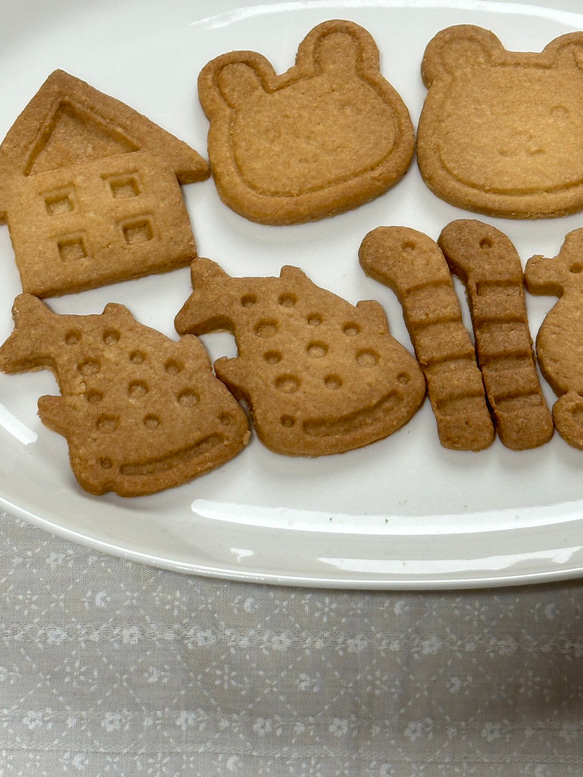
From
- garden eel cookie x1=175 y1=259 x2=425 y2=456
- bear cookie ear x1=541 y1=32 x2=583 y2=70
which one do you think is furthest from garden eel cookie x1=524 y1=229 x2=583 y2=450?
bear cookie ear x1=541 y1=32 x2=583 y2=70

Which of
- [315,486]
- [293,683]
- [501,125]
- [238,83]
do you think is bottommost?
[293,683]

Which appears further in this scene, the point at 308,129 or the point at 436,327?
the point at 308,129

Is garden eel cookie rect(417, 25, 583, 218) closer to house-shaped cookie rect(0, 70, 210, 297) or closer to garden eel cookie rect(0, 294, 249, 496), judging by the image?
house-shaped cookie rect(0, 70, 210, 297)

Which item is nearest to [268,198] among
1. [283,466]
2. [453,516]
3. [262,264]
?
[262,264]

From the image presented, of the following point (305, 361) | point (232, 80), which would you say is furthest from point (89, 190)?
point (305, 361)

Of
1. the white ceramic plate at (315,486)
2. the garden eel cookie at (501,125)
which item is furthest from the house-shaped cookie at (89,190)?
the garden eel cookie at (501,125)

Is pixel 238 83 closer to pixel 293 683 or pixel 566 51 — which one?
pixel 566 51

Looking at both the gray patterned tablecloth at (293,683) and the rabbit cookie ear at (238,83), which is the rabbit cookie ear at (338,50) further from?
the gray patterned tablecloth at (293,683)

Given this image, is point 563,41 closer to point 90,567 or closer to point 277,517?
point 277,517
